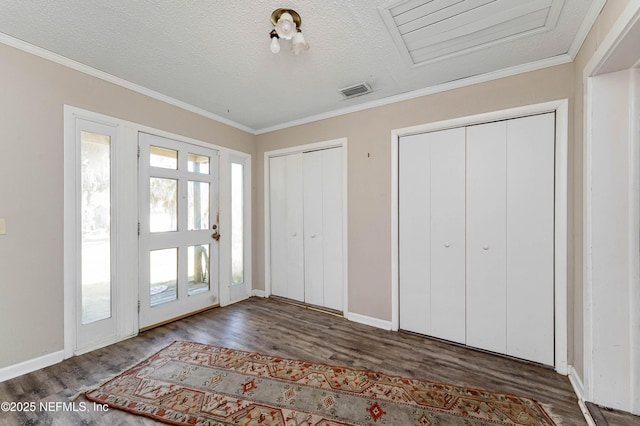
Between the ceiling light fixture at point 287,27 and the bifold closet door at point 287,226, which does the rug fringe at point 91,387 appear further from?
the ceiling light fixture at point 287,27

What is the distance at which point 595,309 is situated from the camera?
1.75 m

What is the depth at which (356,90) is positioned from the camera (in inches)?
112

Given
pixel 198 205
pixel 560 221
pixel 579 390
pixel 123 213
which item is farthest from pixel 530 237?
pixel 123 213

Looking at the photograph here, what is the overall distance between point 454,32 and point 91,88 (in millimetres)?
3259

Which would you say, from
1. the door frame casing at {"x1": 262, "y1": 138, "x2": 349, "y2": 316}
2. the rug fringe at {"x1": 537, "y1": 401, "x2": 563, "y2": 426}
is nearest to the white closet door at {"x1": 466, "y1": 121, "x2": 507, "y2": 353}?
the rug fringe at {"x1": 537, "y1": 401, "x2": 563, "y2": 426}

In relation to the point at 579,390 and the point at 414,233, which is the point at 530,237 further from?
the point at 579,390

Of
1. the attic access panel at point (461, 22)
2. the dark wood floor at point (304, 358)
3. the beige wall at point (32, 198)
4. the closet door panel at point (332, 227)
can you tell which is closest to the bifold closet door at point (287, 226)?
the closet door panel at point (332, 227)

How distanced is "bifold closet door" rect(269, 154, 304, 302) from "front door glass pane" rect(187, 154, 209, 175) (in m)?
0.96

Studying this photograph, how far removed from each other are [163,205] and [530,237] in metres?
3.86

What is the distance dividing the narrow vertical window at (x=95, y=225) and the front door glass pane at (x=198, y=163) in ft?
2.82

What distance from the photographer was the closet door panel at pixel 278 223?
13.0 ft

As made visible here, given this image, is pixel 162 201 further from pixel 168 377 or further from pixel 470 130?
pixel 470 130

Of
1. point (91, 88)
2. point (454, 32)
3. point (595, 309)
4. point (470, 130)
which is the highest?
point (454, 32)

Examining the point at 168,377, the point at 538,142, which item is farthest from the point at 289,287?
the point at 538,142
